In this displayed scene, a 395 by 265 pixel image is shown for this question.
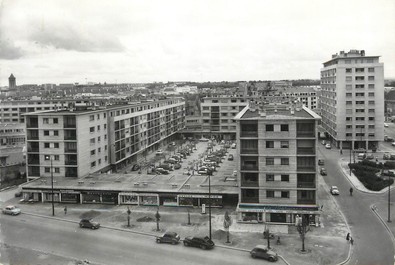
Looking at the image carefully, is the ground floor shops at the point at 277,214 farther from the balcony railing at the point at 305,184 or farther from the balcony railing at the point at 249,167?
the balcony railing at the point at 249,167

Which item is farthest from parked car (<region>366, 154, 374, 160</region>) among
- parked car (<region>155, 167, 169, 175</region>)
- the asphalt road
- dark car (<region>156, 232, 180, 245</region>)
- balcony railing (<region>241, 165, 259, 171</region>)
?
dark car (<region>156, 232, 180, 245</region>)

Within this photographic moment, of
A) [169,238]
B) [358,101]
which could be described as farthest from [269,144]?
[358,101]

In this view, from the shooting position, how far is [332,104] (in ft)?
389

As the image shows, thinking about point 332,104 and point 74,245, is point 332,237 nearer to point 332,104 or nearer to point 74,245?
point 74,245

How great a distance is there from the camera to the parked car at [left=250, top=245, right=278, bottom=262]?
40125 millimetres

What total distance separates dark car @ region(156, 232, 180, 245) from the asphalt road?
1818 centimetres

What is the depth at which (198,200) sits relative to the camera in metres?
58.0

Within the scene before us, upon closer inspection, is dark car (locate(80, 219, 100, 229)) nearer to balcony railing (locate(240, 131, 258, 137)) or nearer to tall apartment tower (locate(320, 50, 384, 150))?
balcony railing (locate(240, 131, 258, 137))

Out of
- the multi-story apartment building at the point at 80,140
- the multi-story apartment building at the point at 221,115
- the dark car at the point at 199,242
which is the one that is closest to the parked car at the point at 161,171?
the multi-story apartment building at the point at 80,140

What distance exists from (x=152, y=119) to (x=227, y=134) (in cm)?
3561

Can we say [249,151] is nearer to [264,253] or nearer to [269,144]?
[269,144]

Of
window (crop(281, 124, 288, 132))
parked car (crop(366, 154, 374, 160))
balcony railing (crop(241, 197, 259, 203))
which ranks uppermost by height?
window (crop(281, 124, 288, 132))

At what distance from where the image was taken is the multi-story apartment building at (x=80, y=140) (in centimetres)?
6825

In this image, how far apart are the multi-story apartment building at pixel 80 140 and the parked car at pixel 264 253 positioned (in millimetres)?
Result: 37836
